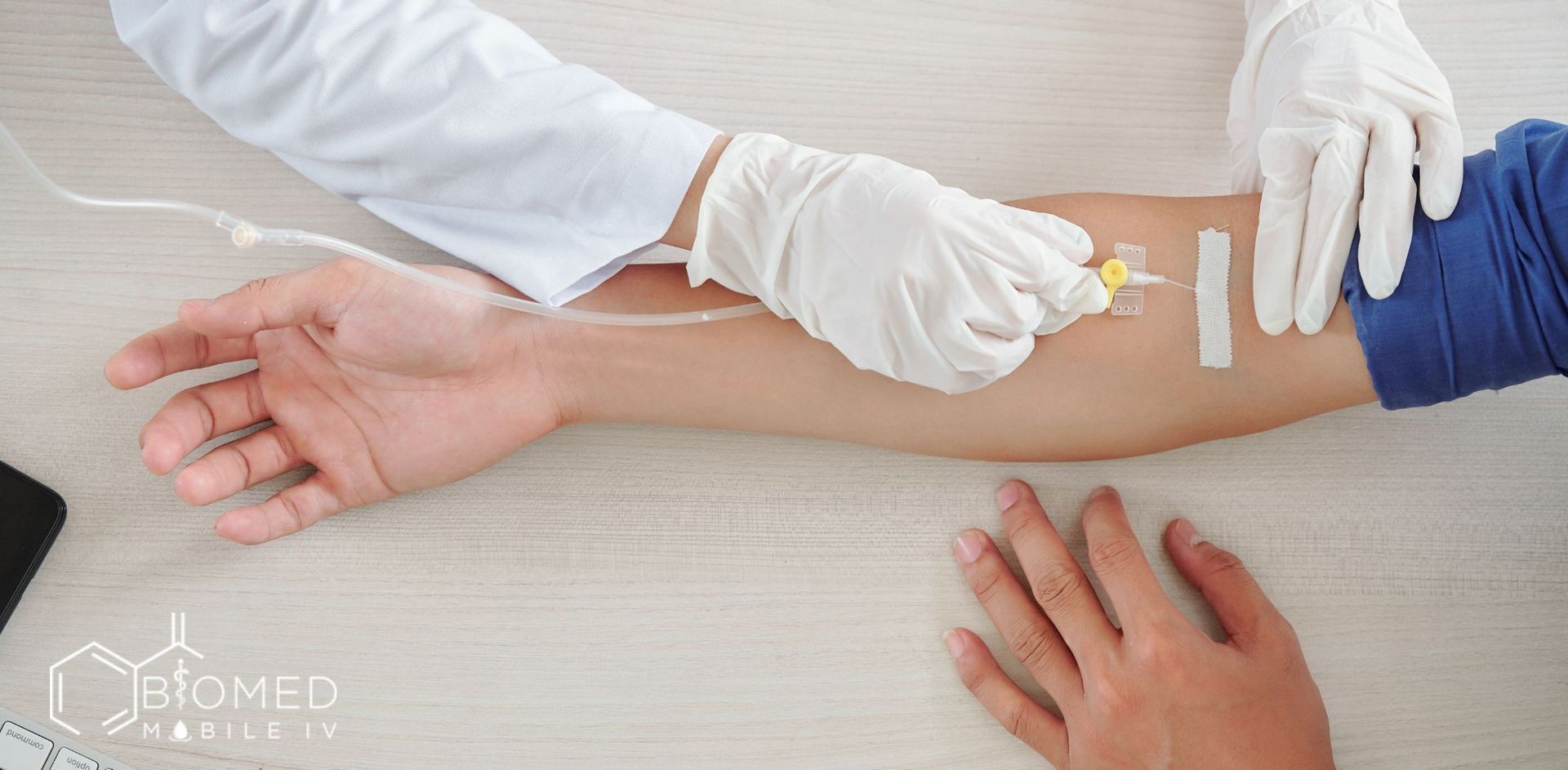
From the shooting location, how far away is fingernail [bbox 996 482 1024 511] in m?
1.07

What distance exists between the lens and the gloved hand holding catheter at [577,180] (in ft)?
2.89

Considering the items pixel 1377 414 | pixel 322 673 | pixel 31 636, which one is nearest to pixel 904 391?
pixel 1377 414

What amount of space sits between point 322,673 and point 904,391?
2.52ft

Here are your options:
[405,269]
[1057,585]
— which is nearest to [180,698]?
[405,269]

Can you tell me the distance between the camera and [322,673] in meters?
1.05

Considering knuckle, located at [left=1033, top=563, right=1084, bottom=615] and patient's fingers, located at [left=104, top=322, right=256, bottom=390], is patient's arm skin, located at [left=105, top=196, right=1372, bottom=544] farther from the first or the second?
knuckle, located at [left=1033, top=563, right=1084, bottom=615]

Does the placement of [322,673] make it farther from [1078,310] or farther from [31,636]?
[1078,310]

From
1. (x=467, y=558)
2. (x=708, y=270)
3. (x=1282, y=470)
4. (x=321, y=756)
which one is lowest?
(x=321, y=756)

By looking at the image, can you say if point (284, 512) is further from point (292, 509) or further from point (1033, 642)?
point (1033, 642)

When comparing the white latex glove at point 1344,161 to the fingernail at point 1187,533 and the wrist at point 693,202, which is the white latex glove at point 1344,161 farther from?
the wrist at point 693,202

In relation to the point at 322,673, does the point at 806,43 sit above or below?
above

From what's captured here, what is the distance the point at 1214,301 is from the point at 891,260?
14.3 inches

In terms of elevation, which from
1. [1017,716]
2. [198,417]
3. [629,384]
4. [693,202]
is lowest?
[1017,716]

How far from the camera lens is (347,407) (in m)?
1.02
